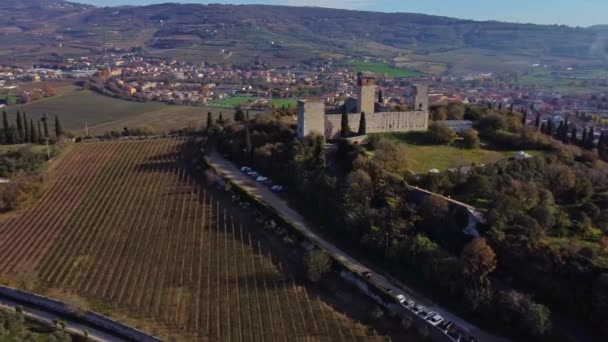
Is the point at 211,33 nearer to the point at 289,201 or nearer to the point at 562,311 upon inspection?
the point at 289,201

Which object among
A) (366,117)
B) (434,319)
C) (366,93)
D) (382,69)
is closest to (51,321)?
(434,319)

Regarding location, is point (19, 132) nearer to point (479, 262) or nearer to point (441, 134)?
point (441, 134)

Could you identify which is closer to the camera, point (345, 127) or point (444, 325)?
point (444, 325)

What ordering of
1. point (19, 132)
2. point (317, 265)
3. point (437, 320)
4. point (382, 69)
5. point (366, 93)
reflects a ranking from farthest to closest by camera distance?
point (382, 69) → point (19, 132) → point (366, 93) → point (317, 265) → point (437, 320)

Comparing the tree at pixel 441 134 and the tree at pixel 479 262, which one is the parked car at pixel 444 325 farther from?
the tree at pixel 441 134

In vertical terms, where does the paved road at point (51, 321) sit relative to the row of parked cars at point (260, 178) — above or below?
below

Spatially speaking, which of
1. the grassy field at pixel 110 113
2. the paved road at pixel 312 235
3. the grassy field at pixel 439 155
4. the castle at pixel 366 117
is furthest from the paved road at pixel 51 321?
the grassy field at pixel 110 113
